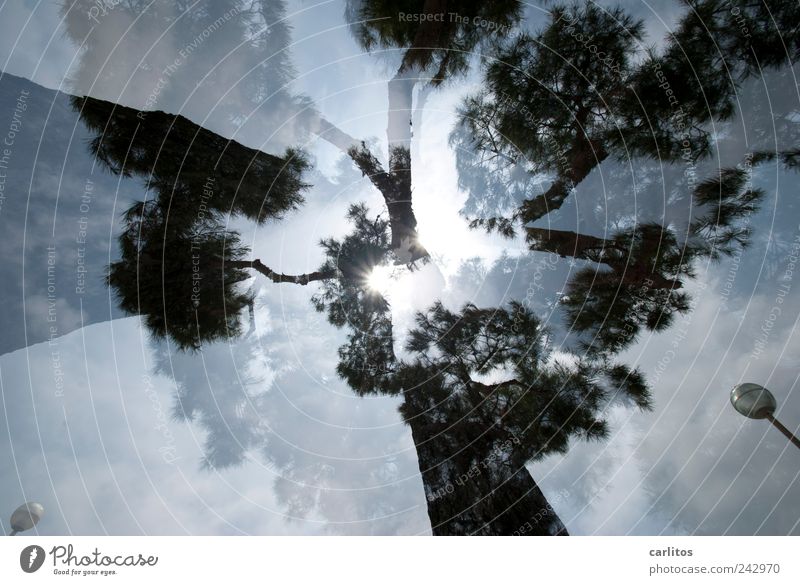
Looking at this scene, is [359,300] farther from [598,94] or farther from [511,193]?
[598,94]

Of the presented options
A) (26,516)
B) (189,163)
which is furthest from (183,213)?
(26,516)

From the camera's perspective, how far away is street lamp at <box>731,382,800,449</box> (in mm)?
3678

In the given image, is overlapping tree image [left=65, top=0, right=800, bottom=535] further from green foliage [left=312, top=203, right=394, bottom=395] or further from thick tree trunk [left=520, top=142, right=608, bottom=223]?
green foliage [left=312, top=203, right=394, bottom=395]

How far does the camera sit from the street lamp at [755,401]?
3678 mm

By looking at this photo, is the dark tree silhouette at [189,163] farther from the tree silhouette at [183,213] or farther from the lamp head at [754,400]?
the lamp head at [754,400]

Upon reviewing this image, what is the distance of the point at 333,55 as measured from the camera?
4496 mm

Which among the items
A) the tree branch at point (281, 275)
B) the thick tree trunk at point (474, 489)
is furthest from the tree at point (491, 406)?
the tree branch at point (281, 275)

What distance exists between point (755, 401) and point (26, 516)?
22.9 feet

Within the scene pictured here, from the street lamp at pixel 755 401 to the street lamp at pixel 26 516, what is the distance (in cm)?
680

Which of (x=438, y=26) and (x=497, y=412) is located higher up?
(x=438, y=26)

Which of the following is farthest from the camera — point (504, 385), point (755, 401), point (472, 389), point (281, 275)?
point (281, 275)

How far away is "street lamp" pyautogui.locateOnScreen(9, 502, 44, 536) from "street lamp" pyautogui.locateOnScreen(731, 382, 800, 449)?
6.80m

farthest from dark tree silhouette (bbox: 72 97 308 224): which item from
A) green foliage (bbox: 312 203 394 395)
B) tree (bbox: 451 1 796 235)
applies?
tree (bbox: 451 1 796 235)

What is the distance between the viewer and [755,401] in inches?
145
